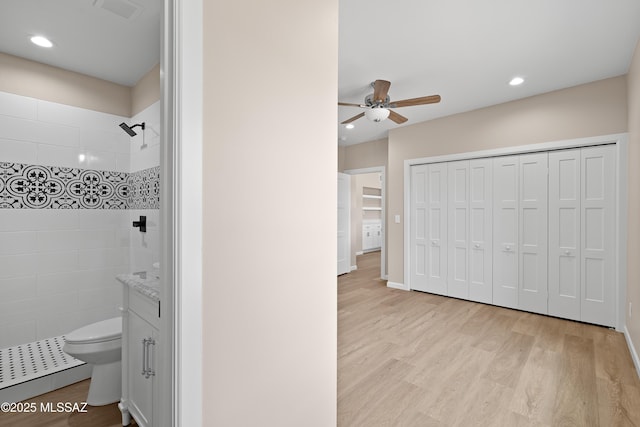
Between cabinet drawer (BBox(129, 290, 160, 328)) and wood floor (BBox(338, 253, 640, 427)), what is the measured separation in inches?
47.7

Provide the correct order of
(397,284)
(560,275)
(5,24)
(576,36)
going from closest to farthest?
(5,24)
(576,36)
(560,275)
(397,284)

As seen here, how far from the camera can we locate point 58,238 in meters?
2.47

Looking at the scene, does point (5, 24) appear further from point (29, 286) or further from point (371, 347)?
point (371, 347)

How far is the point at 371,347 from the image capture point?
2.59m

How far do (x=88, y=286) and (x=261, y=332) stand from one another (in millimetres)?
2499

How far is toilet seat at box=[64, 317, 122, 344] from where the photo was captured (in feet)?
5.80

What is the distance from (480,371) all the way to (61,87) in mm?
4277

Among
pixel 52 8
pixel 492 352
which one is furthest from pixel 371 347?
pixel 52 8

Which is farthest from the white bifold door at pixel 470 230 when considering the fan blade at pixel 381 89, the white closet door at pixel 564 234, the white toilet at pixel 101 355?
the white toilet at pixel 101 355

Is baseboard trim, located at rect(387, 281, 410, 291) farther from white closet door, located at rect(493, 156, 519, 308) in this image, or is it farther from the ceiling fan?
the ceiling fan

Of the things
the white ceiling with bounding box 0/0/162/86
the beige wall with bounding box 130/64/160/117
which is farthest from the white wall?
the white ceiling with bounding box 0/0/162/86

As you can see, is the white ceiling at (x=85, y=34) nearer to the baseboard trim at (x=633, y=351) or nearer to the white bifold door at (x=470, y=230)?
the white bifold door at (x=470, y=230)

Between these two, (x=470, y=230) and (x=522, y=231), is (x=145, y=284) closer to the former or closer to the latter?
(x=470, y=230)

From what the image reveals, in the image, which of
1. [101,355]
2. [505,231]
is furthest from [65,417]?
[505,231]
